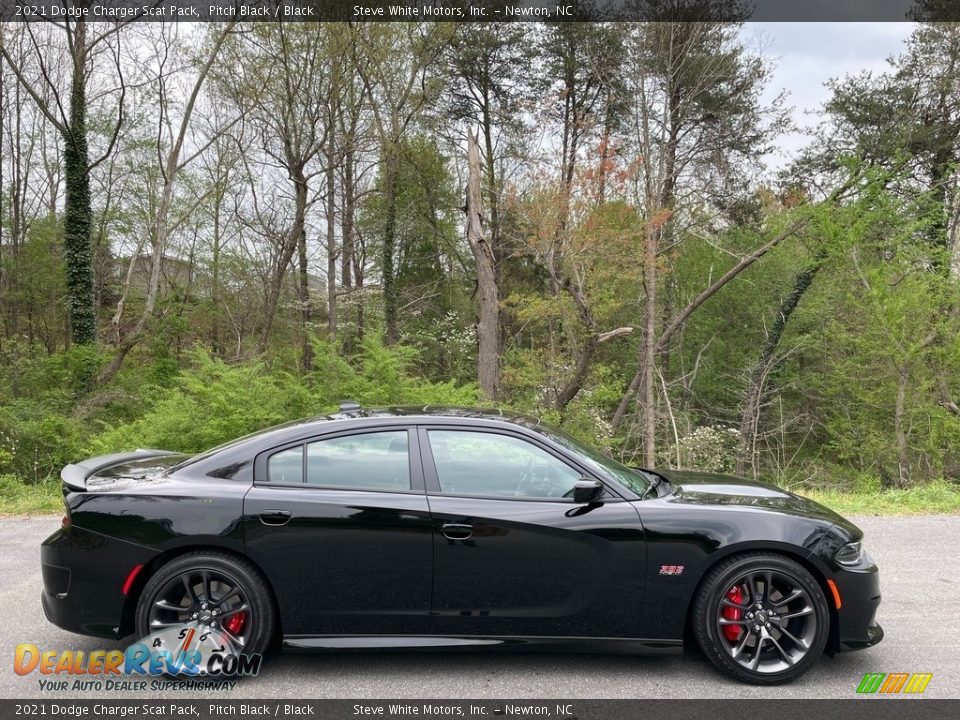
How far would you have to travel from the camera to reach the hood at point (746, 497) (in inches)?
144

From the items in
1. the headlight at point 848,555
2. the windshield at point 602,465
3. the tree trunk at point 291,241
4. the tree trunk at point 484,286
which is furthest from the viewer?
the tree trunk at point 291,241

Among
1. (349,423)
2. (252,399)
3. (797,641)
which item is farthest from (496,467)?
(252,399)

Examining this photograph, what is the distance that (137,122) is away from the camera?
22344 millimetres

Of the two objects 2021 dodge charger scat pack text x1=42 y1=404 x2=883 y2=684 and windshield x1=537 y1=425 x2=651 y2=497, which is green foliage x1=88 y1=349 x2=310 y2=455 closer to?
2021 dodge charger scat pack text x1=42 y1=404 x2=883 y2=684

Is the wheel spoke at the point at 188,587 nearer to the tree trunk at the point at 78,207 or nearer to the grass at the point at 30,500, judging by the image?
the grass at the point at 30,500

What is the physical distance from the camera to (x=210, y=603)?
3443 mm

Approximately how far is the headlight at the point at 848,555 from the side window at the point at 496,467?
1.43m

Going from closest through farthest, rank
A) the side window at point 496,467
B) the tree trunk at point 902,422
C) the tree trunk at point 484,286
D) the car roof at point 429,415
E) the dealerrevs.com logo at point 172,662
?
the dealerrevs.com logo at point 172,662 → the side window at point 496,467 → the car roof at point 429,415 → the tree trunk at point 484,286 → the tree trunk at point 902,422

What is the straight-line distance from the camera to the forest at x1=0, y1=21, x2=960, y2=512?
51.9 feet

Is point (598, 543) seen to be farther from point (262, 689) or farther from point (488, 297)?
point (488, 297)

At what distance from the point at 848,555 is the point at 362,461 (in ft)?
8.76

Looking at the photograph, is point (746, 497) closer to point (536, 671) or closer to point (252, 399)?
point (536, 671)

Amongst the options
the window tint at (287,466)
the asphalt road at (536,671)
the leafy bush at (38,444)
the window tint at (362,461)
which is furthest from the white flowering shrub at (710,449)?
the window tint at (287,466)

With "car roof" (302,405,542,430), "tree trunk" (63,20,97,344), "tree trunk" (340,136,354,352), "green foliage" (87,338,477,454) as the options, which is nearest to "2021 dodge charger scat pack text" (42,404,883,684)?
"car roof" (302,405,542,430)
